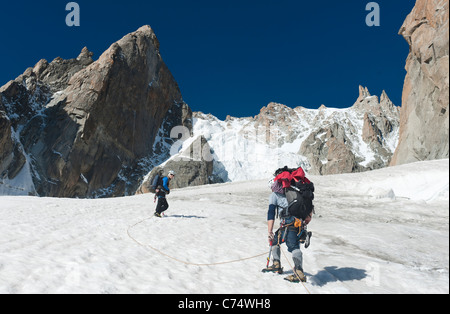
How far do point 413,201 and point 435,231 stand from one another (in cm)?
732

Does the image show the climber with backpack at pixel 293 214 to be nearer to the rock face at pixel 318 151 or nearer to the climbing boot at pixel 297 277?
the climbing boot at pixel 297 277

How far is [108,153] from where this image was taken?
8475cm

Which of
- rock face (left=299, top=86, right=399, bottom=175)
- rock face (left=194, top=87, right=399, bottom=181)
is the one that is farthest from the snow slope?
rock face (left=299, top=86, right=399, bottom=175)

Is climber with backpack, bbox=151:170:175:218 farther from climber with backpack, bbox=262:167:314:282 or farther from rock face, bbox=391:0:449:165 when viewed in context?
rock face, bbox=391:0:449:165

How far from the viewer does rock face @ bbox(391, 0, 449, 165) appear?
36.7 metres

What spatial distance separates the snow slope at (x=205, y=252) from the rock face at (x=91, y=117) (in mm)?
59283

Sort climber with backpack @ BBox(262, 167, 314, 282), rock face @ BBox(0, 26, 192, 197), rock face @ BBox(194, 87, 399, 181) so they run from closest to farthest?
climber with backpack @ BBox(262, 167, 314, 282), rock face @ BBox(0, 26, 192, 197), rock face @ BBox(194, 87, 399, 181)

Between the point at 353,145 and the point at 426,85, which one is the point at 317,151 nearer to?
the point at 353,145

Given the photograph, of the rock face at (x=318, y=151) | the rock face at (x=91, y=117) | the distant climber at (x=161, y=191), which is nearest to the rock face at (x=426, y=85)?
the distant climber at (x=161, y=191)

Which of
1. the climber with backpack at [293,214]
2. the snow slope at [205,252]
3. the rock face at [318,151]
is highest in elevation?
the rock face at [318,151]

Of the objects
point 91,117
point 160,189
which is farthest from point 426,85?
point 91,117

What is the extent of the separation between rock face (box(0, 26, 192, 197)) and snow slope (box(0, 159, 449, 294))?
5928 cm

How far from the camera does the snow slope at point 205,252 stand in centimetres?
537
